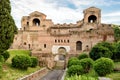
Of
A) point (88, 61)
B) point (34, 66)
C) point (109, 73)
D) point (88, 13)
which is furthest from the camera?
point (88, 13)

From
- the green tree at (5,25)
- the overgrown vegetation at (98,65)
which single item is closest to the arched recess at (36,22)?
the overgrown vegetation at (98,65)

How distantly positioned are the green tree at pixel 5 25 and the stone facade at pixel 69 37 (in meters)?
18.3

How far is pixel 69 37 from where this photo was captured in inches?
1785

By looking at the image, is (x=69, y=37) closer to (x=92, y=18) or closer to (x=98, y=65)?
(x=92, y=18)

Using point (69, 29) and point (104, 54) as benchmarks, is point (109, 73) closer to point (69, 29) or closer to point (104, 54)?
point (104, 54)

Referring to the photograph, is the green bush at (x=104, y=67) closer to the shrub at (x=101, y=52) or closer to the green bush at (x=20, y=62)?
the green bush at (x=20, y=62)

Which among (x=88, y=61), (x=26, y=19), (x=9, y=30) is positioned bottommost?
(x=88, y=61)

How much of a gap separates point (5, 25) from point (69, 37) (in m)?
23.7

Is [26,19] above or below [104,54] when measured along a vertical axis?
above

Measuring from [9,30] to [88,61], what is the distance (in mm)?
8356

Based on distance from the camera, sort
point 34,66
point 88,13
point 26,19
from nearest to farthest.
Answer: point 34,66
point 88,13
point 26,19

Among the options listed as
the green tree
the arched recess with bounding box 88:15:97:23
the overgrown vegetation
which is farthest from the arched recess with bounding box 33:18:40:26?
the green tree

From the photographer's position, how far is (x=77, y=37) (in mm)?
44938

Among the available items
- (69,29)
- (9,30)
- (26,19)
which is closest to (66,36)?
(69,29)
